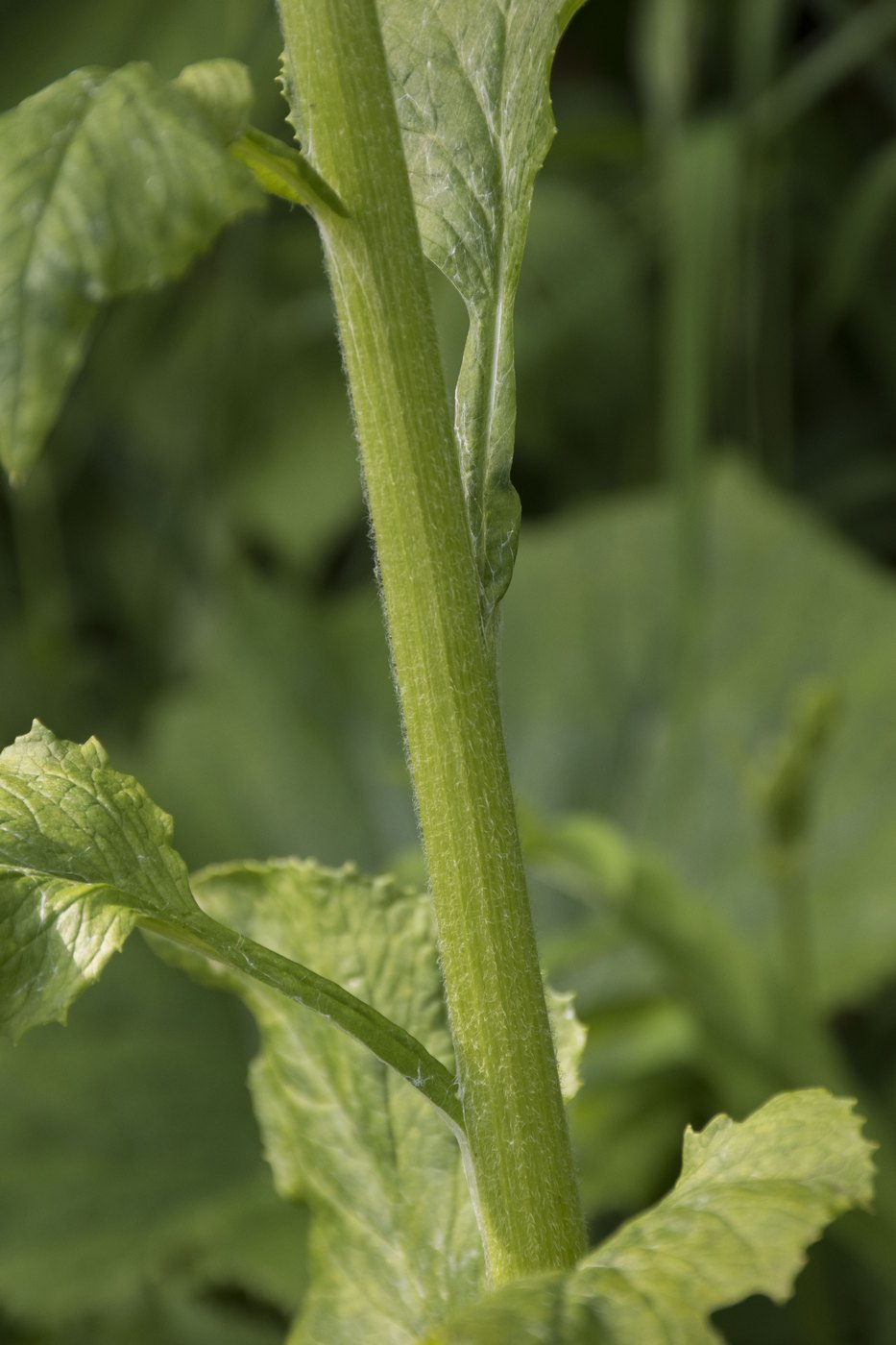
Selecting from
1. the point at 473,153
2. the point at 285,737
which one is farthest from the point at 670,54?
the point at 473,153

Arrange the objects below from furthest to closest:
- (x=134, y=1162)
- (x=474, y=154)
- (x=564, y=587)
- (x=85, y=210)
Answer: (x=564, y=587)
(x=134, y=1162)
(x=474, y=154)
(x=85, y=210)

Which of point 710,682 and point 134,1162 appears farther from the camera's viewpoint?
point 710,682

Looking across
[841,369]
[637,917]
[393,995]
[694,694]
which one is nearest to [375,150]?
[393,995]

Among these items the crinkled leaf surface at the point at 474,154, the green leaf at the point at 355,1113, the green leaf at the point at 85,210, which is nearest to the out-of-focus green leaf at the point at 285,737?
the green leaf at the point at 355,1113

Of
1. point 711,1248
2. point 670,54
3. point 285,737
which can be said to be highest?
point 670,54

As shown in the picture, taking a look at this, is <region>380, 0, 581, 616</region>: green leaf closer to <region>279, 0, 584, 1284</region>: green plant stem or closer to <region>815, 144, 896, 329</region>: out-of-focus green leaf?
<region>279, 0, 584, 1284</region>: green plant stem

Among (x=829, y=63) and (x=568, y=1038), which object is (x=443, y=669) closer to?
(x=568, y=1038)
